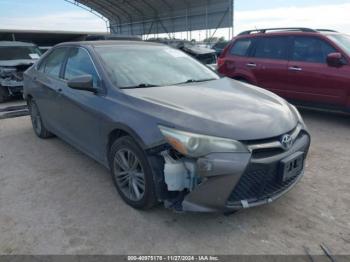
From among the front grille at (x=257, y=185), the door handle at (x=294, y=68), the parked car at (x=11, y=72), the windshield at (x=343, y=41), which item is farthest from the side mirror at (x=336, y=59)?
the parked car at (x=11, y=72)

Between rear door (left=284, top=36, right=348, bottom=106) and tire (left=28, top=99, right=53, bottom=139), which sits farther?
rear door (left=284, top=36, right=348, bottom=106)

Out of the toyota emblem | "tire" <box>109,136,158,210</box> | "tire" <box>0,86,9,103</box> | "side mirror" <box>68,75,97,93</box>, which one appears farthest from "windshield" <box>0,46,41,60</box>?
the toyota emblem

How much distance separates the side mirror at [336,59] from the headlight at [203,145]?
421 centimetres

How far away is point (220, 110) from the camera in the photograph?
2.94 m

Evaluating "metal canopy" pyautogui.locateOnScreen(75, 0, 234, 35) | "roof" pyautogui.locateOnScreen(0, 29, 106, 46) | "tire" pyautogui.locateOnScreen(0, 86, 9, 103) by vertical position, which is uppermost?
"metal canopy" pyautogui.locateOnScreen(75, 0, 234, 35)

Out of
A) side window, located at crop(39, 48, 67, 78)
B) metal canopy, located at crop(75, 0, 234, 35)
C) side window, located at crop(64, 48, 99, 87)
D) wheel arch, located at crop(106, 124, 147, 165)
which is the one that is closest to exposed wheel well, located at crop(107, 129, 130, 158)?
wheel arch, located at crop(106, 124, 147, 165)

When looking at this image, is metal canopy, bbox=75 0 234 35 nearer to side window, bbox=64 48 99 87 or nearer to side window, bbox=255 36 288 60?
side window, bbox=255 36 288 60

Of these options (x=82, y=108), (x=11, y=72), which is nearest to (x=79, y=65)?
(x=82, y=108)

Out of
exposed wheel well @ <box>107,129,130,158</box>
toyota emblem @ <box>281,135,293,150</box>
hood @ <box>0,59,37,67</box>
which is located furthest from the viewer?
hood @ <box>0,59,37,67</box>

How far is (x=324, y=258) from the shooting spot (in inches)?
98.2

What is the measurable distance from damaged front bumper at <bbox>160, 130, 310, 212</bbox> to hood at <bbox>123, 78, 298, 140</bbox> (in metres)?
0.18

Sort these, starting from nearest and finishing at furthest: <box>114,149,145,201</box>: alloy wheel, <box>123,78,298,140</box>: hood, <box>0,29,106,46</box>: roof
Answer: <box>123,78,298,140</box>: hood → <box>114,149,145,201</box>: alloy wheel → <box>0,29,106,46</box>: roof

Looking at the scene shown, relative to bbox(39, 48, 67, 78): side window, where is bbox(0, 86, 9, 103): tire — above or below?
below

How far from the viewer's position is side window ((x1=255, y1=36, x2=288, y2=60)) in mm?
6828
